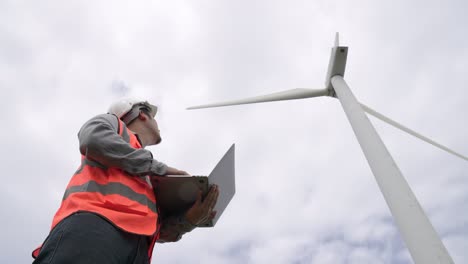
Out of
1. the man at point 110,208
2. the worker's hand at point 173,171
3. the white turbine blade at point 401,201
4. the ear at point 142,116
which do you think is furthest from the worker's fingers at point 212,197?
the white turbine blade at point 401,201

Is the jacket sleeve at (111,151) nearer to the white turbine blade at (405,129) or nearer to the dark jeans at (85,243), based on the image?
the dark jeans at (85,243)

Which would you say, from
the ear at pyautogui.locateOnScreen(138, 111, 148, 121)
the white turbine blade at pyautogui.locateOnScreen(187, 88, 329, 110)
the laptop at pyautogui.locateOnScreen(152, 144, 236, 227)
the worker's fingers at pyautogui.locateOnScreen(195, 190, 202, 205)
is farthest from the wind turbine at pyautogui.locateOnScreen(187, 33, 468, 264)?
the ear at pyautogui.locateOnScreen(138, 111, 148, 121)

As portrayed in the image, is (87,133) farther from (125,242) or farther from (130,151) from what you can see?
(125,242)

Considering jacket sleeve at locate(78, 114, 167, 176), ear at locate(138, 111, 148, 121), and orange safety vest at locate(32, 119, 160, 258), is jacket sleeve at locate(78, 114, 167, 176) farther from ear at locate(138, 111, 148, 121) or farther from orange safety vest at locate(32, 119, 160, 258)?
ear at locate(138, 111, 148, 121)

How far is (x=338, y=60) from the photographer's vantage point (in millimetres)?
6238

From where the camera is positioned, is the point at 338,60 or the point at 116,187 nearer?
the point at 116,187

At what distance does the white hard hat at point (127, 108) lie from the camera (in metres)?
3.50

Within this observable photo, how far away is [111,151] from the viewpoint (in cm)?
249

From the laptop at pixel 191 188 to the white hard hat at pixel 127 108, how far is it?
38.4 inches

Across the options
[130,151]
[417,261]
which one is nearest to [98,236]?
[130,151]

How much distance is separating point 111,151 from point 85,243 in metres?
0.68

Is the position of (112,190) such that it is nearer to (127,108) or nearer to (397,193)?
(127,108)

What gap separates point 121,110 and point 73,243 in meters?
1.72

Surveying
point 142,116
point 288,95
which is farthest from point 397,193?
point 288,95
